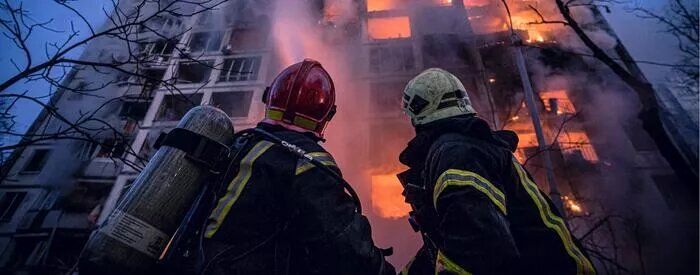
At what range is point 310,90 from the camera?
8.61 feet

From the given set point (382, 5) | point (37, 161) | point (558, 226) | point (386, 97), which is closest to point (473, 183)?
point (558, 226)

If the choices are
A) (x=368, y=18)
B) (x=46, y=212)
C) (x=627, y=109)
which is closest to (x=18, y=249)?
(x=46, y=212)

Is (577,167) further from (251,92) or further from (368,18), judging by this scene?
(251,92)

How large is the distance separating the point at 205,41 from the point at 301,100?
27591 millimetres

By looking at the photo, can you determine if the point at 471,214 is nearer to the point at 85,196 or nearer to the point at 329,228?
the point at 329,228

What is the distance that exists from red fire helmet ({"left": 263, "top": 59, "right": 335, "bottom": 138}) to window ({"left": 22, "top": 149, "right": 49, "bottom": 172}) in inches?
1130

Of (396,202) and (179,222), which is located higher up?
(396,202)

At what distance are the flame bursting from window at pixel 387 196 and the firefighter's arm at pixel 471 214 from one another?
1504 centimetres

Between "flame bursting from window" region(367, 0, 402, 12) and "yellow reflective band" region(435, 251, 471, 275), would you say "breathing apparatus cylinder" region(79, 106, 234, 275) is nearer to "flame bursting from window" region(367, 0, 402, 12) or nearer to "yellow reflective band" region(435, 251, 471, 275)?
"yellow reflective band" region(435, 251, 471, 275)

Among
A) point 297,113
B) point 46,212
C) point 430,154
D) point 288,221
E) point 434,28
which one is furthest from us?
point 434,28

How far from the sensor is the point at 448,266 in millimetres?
1826

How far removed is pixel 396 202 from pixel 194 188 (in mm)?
16343

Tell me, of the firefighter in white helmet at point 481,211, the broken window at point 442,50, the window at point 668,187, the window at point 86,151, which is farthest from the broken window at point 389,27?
the firefighter in white helmet at point 481,211

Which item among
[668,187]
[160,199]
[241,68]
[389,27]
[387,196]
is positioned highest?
[389,27]
